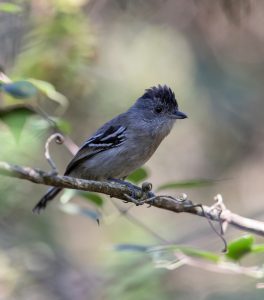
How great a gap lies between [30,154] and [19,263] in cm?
193

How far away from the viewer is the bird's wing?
218 inches

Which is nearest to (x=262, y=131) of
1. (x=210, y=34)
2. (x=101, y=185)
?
(x=210, y=34)

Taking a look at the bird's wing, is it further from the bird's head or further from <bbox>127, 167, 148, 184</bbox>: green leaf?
<bbox>127, 167, 148, 184</bbox>: green leaf

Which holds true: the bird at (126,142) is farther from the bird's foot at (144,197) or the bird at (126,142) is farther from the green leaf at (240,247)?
the green leaf at (240,247)

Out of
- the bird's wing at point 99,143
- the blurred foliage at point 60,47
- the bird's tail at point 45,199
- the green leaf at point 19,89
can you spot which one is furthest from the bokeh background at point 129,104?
the green leaf at point 19,89

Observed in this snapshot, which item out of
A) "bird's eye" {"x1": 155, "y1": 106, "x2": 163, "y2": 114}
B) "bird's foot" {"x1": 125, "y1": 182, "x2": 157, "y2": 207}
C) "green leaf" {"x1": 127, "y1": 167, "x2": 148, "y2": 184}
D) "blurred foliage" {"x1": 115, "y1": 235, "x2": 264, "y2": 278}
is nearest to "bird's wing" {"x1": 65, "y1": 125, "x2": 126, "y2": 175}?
"bird's eye" {"x1": 155, "y1": 106, "x2": 163, "y2": 114}

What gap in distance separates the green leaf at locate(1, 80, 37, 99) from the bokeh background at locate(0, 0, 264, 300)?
3.69 feet

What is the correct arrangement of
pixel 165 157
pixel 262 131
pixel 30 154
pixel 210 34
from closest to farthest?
1. pixel 30 154
2. pixel 210 34
3. pixel 262 131
4. pixel 165 157

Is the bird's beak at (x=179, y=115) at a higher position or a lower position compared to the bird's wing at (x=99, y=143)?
higher

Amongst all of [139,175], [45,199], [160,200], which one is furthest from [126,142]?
[160,200]

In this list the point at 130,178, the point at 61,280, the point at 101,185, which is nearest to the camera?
the point at 101,185

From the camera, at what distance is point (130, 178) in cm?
457

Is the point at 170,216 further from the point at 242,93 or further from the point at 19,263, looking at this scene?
the point at 19,263

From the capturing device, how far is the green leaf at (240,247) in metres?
3.14
